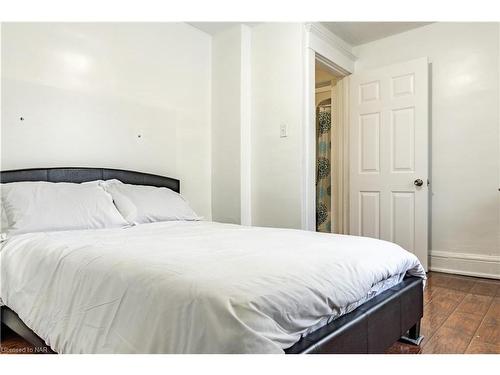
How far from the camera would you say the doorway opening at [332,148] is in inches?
150

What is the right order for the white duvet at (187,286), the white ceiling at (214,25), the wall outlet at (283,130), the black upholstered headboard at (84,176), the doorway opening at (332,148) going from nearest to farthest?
the white duvet at (187,286) < the black upholstered headboard at (84,176) < the wall outlet at (283,130) < the white ceiling at (214,25) < the doorway opening at (332,148)

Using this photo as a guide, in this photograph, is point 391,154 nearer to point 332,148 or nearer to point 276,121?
point 332,148

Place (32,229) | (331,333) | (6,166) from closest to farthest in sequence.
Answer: (331,333)
(32,229)
(6,166)

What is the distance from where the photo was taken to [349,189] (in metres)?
3.75

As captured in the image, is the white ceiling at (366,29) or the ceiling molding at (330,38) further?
the white ceiling at (366,29)

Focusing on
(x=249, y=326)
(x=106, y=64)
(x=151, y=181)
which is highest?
(x=106, y=64)

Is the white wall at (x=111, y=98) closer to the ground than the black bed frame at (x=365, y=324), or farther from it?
farther from it

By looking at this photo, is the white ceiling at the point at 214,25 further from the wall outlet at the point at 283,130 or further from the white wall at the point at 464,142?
the white wall at the point at 464,142

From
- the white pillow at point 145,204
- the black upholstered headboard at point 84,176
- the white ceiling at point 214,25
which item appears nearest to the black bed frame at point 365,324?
the black upholstered headboard at point 84,176

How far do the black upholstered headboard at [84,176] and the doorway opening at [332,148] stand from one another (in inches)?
71.5
